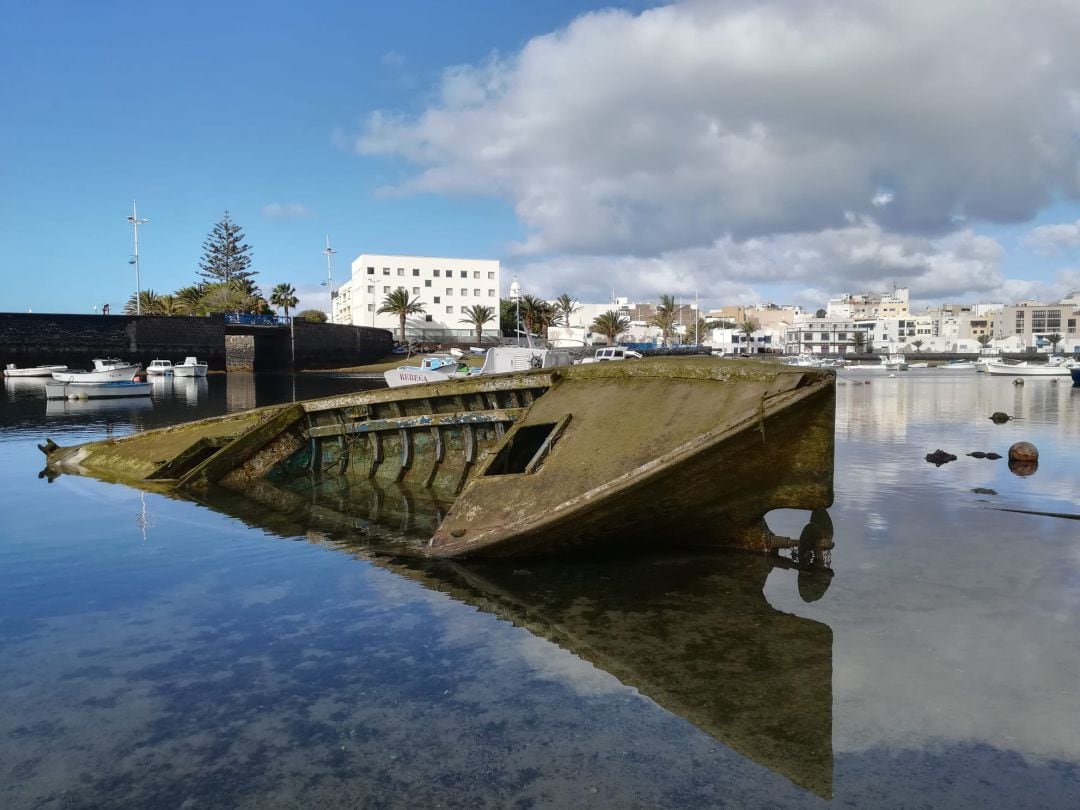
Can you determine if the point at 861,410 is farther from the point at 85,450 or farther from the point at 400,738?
the point at 400,738

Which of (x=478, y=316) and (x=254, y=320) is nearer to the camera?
(x=254, y=320)

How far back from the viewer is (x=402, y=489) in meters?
13.3

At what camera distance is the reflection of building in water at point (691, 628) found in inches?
189

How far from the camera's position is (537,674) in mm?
5621

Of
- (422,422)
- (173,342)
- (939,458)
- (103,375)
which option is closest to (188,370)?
(173,342)

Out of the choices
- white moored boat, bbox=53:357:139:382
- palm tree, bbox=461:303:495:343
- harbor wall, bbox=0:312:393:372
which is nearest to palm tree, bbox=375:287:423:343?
palm tree, bbox=461:303:495:343

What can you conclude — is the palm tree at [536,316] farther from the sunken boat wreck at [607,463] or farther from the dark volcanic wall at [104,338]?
the sunken boat wreck at [607,463]

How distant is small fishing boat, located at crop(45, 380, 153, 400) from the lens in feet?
135

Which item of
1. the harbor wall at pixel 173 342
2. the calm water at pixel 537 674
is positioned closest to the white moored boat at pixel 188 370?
the harbor wall at pixel 173 342

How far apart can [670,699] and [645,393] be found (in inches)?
171

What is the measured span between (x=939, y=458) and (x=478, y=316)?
84.1 metres

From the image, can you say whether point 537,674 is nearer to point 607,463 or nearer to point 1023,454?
point 607,463

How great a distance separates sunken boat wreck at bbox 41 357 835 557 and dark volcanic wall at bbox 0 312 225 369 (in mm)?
65057

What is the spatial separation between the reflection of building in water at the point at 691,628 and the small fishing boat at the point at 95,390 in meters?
36.7
